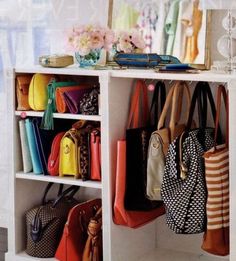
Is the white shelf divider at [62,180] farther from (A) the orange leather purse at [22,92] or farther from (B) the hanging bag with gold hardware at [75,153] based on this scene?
(A) the orange leather purse at [22,92]

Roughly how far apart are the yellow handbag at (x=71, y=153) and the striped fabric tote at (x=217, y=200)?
2.20 ft

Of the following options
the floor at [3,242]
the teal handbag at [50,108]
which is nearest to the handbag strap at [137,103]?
the teal handbag at [50,108]

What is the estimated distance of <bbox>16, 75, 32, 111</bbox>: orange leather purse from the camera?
10.3 feet

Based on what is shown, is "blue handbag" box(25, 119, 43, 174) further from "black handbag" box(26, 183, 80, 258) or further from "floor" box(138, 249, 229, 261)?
"floor" box(138, 249, 229, 261)

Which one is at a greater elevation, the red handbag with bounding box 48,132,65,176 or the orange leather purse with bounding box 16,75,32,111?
the orange leather purse with bounding box 16,75,32,111

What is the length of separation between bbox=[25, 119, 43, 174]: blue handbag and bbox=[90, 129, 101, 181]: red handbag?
304mm

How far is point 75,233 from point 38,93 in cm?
70

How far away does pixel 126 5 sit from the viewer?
10.5 ft

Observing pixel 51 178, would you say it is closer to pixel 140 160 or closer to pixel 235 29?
pixel 140 160

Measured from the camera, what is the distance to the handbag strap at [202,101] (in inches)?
113

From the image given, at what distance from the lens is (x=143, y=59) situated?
295 cm

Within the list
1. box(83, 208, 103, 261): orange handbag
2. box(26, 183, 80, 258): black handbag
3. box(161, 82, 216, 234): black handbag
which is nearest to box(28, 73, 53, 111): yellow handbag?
box(26, 183, 80, 258): black handbag

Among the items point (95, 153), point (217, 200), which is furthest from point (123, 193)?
point (217, 200)

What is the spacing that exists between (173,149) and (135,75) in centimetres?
36
